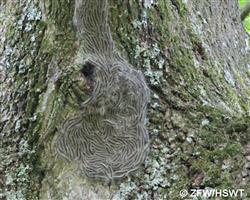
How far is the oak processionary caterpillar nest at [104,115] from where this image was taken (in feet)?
4.25

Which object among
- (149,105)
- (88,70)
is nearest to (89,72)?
(88,70)

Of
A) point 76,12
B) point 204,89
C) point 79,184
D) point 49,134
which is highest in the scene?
point 76,12

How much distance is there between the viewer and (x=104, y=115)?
131 cm

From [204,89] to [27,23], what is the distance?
1.45ft

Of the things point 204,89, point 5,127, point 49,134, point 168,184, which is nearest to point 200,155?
point 168,184

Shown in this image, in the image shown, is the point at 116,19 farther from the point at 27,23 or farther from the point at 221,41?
the point at 221,41

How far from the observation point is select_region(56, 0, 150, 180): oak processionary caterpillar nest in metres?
1.30

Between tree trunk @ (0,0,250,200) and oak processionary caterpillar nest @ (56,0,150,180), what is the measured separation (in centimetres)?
1

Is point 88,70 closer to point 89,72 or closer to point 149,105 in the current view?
point 89,72

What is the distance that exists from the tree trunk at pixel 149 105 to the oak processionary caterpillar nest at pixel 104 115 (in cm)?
1

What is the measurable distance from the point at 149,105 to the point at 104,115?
0.35 ft

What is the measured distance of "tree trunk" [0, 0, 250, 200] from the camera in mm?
1294

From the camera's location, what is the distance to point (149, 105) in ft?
4.42

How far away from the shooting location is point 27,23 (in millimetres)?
1450
